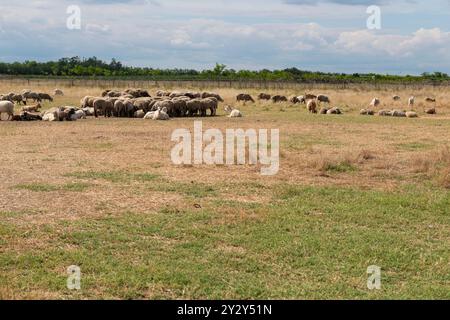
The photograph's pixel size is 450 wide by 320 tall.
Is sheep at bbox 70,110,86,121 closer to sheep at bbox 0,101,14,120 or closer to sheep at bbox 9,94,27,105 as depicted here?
sheep at bbox 0,101,14,120

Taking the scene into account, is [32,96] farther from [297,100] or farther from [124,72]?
[124,72]

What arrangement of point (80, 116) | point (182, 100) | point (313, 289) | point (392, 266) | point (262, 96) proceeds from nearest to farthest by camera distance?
point (313, 289) → point (392, 266) → point (80, 116) → point (182, 100) → point (262, 96)

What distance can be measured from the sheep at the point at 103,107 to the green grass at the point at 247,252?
20.7 m

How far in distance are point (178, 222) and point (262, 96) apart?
37620 mm

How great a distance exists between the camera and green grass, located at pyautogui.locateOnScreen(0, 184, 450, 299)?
6.48m

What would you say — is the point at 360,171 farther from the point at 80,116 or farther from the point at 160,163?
the point at 80,116

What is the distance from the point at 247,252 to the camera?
25.7ft

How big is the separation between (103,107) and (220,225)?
22.5m

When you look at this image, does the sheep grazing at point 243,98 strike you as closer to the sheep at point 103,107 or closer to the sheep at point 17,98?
the sheep at point 17,98

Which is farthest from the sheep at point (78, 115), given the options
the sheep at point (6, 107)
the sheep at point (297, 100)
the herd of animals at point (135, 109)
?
the sheep at point (297, 100)

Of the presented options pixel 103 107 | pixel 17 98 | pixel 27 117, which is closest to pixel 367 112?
pixel 103 107
